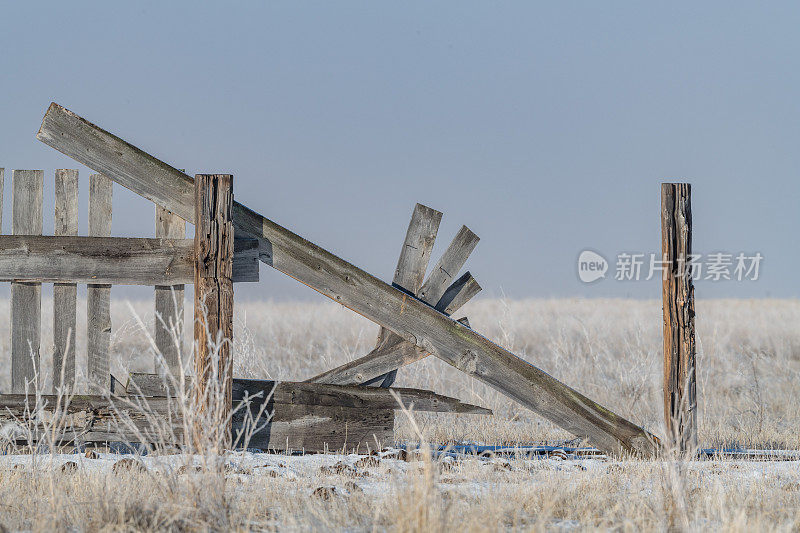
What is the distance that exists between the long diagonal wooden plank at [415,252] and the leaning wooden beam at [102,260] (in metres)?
1.13

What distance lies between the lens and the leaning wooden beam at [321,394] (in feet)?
18.0

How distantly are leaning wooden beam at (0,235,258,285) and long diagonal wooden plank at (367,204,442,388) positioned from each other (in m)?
1.13

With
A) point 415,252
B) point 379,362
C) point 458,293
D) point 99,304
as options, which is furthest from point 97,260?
point 458,293

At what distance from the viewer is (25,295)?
5586 mm

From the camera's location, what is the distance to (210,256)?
5.03 metres

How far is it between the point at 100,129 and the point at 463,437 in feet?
13.8

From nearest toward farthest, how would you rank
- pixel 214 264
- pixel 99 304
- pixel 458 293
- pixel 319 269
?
pixel 214 264 < pixel 319 269 < pixel 99 304 < pixel 458 293

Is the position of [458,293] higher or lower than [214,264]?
lower

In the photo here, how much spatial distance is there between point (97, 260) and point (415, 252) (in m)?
2.32

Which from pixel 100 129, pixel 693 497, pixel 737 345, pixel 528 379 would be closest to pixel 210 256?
pixel 100 129

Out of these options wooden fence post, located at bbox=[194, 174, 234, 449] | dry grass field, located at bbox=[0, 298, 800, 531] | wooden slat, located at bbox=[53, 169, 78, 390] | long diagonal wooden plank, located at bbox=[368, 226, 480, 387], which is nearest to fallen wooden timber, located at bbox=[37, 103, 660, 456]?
wooden fence post, located at bbox=[194, 174, 234, 449]

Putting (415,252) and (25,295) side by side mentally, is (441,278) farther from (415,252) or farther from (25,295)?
(25,295)

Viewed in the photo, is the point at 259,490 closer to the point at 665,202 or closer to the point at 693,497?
the point at 693,497

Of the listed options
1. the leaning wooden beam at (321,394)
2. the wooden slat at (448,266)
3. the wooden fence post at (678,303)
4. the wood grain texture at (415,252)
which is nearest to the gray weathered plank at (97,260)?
the leaning wooden beam at (321,394)
